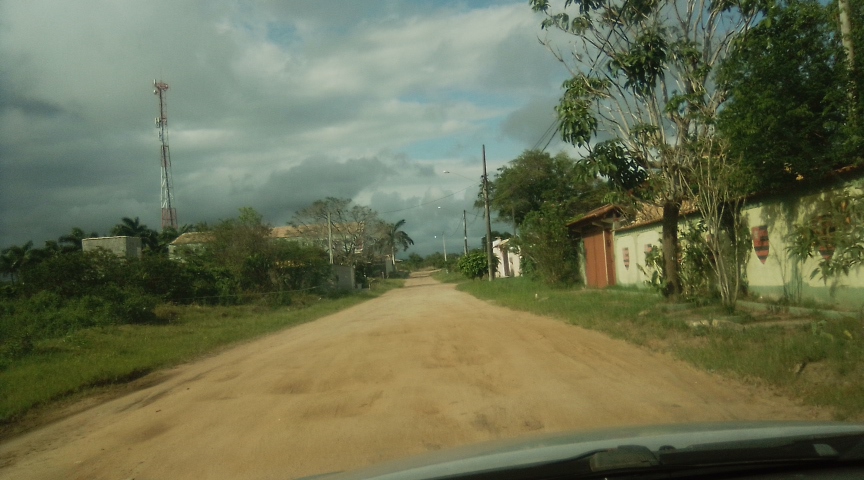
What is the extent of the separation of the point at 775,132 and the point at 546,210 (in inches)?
761

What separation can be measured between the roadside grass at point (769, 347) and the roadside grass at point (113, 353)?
8.70 metres

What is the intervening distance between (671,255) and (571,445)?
15308 millimetres

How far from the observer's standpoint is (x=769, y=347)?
952 centimetres

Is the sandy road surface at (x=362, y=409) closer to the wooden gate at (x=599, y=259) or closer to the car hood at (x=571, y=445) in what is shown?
the car hood at (x=571, y=445)

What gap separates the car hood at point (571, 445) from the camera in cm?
319

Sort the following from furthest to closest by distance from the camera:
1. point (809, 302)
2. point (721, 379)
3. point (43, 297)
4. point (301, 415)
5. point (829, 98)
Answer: point (43, 297) < point (809, 302) < point (829, 98) < point (721, 379) < point (301, 415)

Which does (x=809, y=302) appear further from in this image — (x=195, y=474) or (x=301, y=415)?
(x=195, y=474)

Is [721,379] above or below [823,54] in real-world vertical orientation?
below

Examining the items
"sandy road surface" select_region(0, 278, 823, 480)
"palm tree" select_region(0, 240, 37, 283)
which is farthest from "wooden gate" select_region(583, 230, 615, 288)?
"palm tree" select_region(0, 240, 37, 283)

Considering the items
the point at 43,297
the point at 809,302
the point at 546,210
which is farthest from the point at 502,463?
the point at 546,210

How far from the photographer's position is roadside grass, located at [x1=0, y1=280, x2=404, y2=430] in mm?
10531

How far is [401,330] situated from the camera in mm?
16297

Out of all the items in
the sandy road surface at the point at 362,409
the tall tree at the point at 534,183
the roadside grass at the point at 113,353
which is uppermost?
the tall tree at the point at 534,183

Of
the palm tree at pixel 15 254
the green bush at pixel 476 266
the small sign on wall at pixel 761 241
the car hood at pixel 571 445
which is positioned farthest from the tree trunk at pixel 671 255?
the palm tree at pixel 15 254
